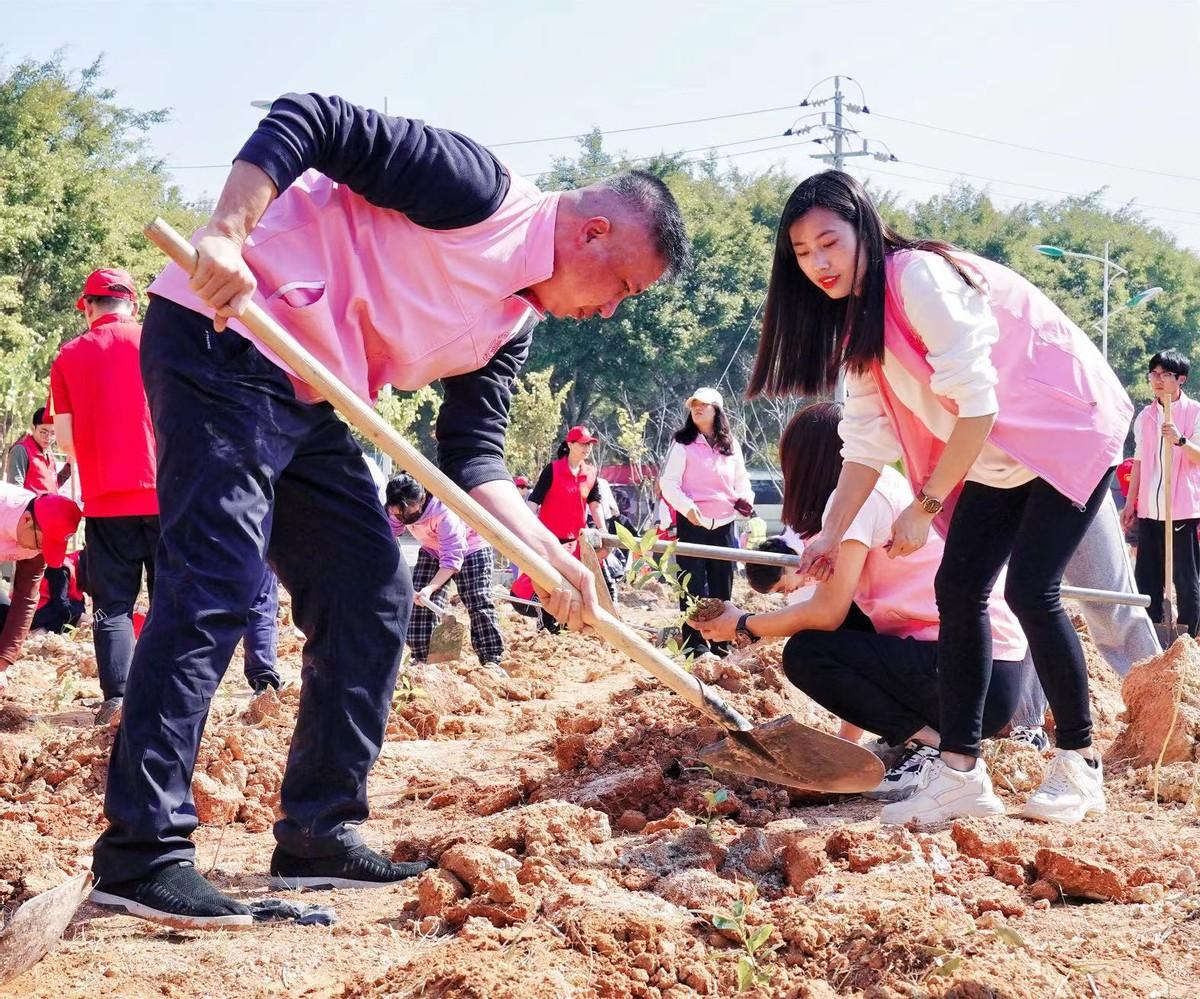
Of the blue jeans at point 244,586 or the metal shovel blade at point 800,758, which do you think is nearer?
the blue jeans at point 244,586

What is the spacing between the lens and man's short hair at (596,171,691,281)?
326cm

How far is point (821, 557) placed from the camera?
4.09 meters

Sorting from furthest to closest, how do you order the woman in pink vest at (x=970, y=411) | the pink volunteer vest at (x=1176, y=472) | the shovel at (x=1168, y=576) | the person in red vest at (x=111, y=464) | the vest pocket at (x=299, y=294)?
1. the pink volunteer vest at (x=1176, y=472)
2. the shovel at (x=1168, y=576)
3. the person in red vest at (x=111, y=464)
4. the woman in pink vest at (x=970, y=411)
5. the vest pocket at (x=299, y=294)

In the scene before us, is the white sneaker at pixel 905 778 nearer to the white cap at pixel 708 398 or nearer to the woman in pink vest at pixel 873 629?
the woman in pink vest at pixel 873 629

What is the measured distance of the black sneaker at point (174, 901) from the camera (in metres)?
2.84

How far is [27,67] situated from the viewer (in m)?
31.5

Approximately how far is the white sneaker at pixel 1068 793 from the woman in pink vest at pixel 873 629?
436 millimetres

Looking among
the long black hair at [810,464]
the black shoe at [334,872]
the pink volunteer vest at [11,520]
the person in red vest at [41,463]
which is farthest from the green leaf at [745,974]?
the person in red vest at [41,463]

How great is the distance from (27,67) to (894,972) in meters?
33.9

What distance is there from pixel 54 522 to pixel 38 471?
5.23 meters

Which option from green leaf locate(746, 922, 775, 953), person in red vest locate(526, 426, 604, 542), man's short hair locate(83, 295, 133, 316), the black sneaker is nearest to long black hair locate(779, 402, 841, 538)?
green leaf locate(746, 922, 775, 953)

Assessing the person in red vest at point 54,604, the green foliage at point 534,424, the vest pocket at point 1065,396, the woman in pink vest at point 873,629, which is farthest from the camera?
the green foliage at point 534,424

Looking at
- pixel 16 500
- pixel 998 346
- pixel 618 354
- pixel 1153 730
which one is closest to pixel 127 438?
pixel 16 500

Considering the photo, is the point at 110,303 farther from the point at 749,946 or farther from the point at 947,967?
the point at 947,967
